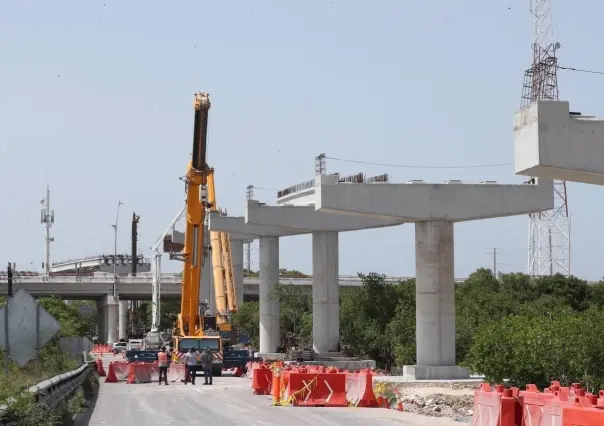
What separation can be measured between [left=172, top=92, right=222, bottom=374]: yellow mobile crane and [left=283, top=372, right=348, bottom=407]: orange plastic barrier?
21.3 meters

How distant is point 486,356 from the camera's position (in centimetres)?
3231

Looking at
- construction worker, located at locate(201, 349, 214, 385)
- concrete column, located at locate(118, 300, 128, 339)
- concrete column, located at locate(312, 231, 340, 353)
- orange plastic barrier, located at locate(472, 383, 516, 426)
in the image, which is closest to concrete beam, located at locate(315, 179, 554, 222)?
construction worker, located at locate(201, 349, 214, 385)

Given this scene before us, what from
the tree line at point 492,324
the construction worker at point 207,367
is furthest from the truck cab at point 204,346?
the tree line at point 492,324

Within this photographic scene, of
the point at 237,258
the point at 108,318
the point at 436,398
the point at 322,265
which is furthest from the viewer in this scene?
the point at 108,318

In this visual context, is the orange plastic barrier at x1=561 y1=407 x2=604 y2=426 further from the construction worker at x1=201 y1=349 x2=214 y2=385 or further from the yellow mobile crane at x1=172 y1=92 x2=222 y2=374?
the yellow mobile crane at x1=172 y1=92 x2=222 y2=374

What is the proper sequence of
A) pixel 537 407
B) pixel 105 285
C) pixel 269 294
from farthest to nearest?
pixel 105 285 → pixel 269 294 → pixel 537 407

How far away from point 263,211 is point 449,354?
19.4 metres

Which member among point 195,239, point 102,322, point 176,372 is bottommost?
point 176,372

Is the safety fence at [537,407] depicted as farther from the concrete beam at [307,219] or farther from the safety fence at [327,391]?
the concrete beam at [307,219]

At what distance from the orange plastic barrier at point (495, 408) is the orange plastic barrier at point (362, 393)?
9.40 metres

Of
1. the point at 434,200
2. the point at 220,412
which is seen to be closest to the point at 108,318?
the point at 434,200

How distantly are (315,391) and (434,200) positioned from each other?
11243mm

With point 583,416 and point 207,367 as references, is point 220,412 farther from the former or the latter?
point 207,367

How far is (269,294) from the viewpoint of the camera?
68.7 metres
